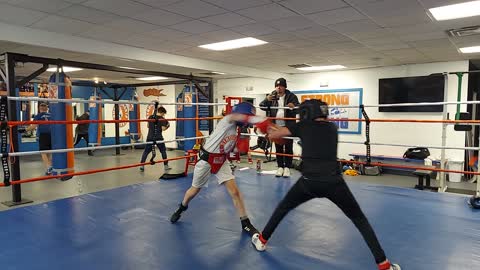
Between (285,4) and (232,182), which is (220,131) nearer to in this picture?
(232,182)

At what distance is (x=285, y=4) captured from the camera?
3.39 metres

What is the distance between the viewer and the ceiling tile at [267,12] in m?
3.50

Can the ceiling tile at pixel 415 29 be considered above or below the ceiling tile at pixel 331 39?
below

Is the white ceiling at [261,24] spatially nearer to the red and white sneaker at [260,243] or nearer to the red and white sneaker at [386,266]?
the red and white sneaker at [260,243]

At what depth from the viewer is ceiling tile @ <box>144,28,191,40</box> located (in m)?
4.45

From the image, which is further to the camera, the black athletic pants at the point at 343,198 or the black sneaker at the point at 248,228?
the black sneaker at the point at 248,228

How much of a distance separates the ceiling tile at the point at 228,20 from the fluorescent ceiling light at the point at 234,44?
0.87m

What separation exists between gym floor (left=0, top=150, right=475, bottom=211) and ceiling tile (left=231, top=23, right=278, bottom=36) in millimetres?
2020

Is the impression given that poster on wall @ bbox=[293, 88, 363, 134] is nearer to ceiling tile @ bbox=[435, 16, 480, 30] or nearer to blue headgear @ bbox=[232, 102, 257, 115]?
ceiling tile @ bbox=[435, 16, 480, 30]

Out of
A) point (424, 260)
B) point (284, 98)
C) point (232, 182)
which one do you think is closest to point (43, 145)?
point (284, 98)

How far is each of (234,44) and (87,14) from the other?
2360 mm

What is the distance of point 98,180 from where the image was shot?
5.71 metres

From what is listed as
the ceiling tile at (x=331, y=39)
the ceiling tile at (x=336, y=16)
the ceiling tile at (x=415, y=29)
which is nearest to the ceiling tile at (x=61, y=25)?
the ceiling tile at (x=336, y=16)

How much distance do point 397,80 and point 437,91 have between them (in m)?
0.84
